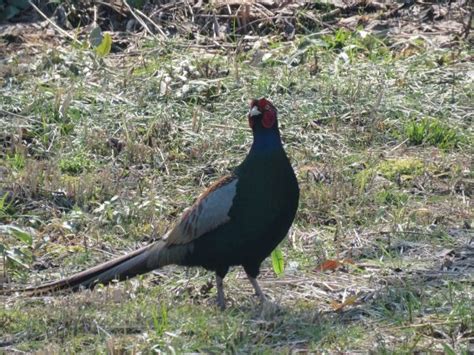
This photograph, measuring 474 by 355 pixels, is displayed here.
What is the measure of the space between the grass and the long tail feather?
8 centimetres

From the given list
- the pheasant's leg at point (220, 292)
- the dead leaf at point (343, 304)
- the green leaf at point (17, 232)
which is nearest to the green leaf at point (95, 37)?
the green leaf at point (17, 232)

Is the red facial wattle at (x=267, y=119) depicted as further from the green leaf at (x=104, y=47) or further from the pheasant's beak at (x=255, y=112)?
the green leaf at (x=104, y=47)

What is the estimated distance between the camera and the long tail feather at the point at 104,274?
642 centimetres

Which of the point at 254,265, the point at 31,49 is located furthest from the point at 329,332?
the point at 31,49

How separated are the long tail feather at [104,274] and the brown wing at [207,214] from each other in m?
0.18

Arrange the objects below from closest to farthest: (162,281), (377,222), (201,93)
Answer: (162,281) < (377,222) < (201,93)

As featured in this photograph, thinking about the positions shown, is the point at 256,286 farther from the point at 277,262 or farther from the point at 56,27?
the point at 56,27

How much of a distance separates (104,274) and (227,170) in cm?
206

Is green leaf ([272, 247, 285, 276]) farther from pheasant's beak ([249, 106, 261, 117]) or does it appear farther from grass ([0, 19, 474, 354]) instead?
pheasant's beak ([249, 106, 261, 117])

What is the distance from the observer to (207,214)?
632 cm

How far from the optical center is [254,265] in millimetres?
6293

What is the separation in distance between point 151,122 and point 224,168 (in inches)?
30.8

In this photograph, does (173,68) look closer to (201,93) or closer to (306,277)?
(201,93)

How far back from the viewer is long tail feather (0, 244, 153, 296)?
6422mm
